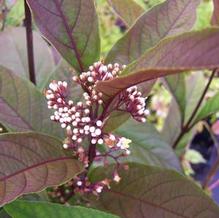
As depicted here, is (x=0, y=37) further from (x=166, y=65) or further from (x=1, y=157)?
(x=166, y=65)

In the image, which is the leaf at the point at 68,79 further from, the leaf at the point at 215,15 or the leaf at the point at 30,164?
the leaf at the point at 215,15

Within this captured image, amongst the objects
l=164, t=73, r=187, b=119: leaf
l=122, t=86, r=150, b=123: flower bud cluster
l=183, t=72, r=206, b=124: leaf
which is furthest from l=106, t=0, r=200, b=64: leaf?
l=183, t=72, r=206, b=124: leaf

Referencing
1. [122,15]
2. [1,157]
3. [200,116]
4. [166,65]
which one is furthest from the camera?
[200,116]

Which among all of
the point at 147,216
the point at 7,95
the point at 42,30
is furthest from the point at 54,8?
the point at 147,216

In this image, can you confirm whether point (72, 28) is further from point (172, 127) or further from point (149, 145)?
point (172, 127)

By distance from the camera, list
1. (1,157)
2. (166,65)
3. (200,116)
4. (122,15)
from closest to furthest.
Answer: (166,65)
(1,157)
(122,15)
(200,116)

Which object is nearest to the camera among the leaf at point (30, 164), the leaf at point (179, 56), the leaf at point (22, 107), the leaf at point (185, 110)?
the leaf at point (179, 56)

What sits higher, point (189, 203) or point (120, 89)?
point (120, 89)

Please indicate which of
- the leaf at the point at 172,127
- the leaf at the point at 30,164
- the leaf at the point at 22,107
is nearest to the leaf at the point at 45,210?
the leaf at the point at 30,164

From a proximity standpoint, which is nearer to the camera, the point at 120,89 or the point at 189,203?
the point at 120,89
